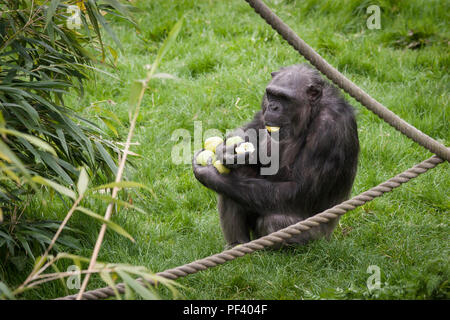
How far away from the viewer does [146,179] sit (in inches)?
237

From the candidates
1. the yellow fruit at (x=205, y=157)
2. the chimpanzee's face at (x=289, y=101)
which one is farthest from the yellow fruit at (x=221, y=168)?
the chimpanzee's face at (x=289, y=101)

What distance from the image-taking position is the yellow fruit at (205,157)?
4.95 metres

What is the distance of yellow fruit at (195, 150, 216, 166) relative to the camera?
16.3ft

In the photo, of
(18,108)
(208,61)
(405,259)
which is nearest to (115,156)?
(18,108)

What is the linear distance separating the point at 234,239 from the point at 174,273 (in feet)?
5.25

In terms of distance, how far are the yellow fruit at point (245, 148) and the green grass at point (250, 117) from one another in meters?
0.88

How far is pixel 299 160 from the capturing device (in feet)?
15.3

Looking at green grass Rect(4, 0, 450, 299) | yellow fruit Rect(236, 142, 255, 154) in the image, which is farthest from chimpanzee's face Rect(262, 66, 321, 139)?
green grass Rect(4, 0, 450, 299)

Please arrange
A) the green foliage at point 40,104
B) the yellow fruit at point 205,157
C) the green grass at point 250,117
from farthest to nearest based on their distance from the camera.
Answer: the yellow fruit at point 205,157, the green grass at point 250,117, the green foliage at point 40,104

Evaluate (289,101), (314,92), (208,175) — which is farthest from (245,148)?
(314,92)

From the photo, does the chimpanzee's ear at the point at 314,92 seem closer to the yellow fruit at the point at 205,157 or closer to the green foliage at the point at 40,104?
the yellow fruit at the point at 205,157

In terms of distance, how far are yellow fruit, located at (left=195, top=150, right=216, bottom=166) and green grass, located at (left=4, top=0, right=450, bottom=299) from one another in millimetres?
573

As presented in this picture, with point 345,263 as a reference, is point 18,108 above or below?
above
